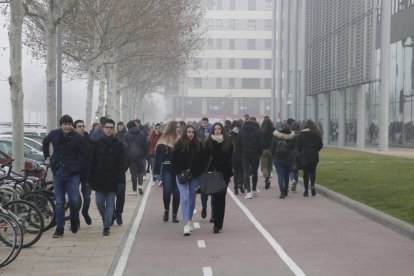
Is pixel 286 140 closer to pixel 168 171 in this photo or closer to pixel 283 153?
pixel 283 153

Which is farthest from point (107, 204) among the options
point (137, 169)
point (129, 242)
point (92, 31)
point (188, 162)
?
point (92, 31)

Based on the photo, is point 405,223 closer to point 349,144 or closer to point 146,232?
point 146,232

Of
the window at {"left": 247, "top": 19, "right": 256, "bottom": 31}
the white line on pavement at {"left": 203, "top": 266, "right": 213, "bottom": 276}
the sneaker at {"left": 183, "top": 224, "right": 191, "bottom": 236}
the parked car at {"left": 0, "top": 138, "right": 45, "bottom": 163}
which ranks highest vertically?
the window at {"left": 247, "top": 19, "right": 256, "bottom": 31}

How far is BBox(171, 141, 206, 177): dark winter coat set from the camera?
12484 mm

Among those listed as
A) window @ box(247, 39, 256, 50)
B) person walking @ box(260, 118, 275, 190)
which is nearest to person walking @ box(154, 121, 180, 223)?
person walking @ box(260, 118, 275, 190)

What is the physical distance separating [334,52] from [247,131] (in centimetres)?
3792

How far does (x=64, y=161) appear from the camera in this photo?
11.8 meters

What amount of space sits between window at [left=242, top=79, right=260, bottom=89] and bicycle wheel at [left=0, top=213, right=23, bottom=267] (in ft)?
356

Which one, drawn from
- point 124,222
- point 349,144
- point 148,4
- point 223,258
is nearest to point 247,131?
point 124,222

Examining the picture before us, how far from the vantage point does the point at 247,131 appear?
1808 centimetres

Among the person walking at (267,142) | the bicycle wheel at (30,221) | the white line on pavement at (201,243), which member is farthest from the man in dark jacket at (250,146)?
the bicycle wheel at (30,221)

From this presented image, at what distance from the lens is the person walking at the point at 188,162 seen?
12.5 metres

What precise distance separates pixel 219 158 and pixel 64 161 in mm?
2597

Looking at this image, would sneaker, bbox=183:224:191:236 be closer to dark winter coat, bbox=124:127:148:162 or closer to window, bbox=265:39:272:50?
dark winter coat, bbox=124:127:148:162
